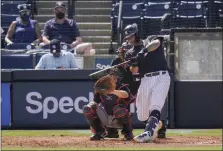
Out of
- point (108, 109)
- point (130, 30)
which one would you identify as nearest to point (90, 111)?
point (108, 109)

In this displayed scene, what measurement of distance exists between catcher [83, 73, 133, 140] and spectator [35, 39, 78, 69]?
3.18 metres

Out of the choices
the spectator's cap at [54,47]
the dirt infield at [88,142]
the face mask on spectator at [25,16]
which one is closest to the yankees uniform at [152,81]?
the dirt infield at [88,142]

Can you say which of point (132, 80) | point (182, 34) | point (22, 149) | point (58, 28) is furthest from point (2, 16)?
point (22, 149)

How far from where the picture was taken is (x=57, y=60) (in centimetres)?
1404

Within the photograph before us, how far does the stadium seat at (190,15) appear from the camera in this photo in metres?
16.4

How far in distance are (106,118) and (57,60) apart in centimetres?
357

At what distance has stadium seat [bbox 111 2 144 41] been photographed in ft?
58.1

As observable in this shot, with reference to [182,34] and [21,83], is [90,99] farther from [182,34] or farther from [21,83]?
[182,34]

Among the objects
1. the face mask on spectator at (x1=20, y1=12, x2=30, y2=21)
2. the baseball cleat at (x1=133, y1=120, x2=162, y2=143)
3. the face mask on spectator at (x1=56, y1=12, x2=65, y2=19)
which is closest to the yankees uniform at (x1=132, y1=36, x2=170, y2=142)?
the baseball cleat at (x1=133, y1=120, x2=162, y2=143)

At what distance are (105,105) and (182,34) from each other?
393 cm

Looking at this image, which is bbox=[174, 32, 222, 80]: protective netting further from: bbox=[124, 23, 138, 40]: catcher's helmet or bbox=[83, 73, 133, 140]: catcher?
bbox=[124, 23, 138, 40]: catcher's helmet

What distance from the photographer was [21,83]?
45.2 ft

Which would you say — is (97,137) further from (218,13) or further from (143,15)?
(143,15)

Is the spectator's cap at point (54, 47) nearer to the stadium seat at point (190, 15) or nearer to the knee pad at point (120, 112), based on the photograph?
the stadium seat at point (190, 15)
